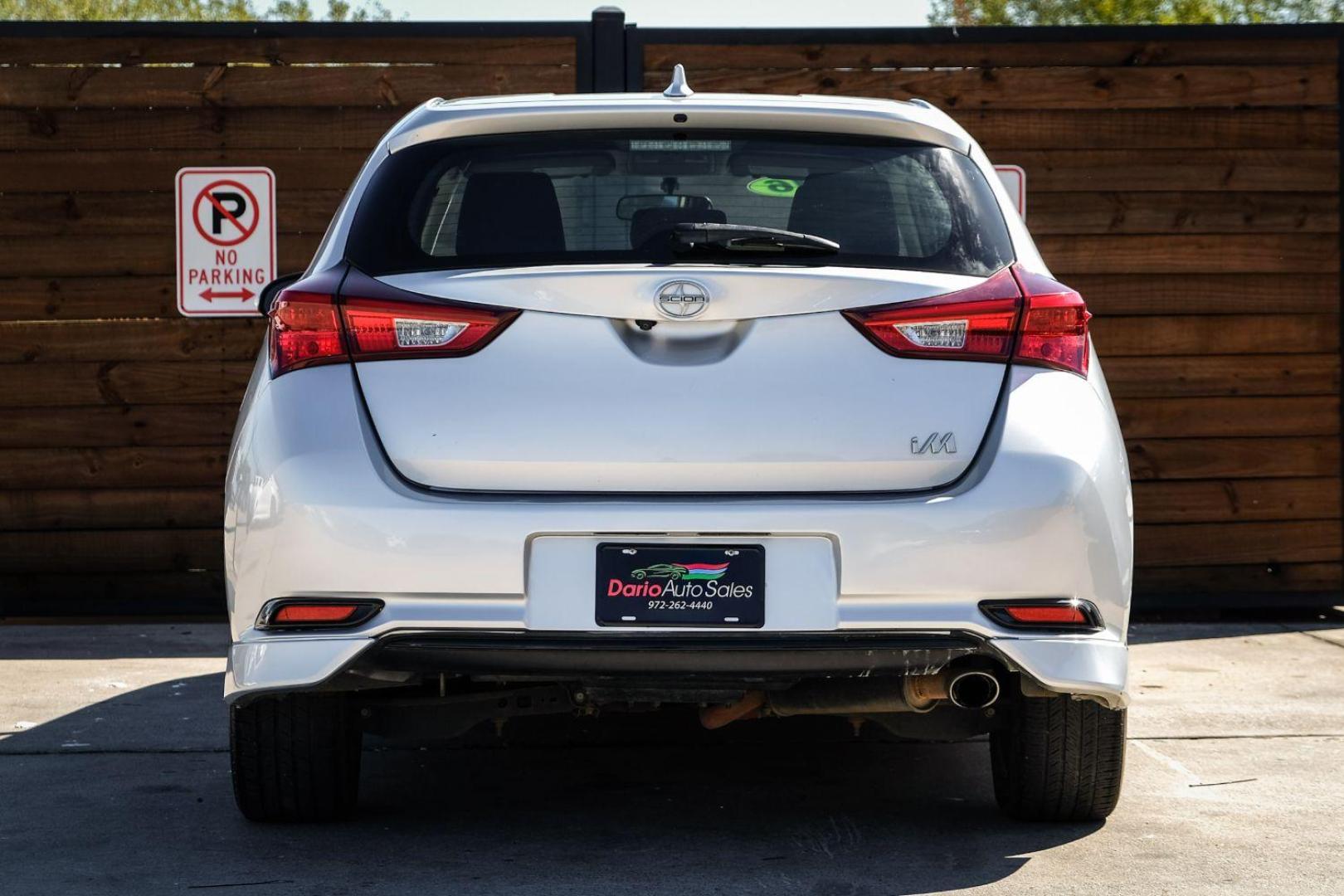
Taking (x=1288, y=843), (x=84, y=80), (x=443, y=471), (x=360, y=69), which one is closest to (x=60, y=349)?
(x=84, y=80)

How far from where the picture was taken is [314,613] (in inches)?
139

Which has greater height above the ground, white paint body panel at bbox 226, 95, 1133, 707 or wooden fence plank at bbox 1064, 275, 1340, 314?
wooden fence plank at bbox 1064, 275, 1340, 314

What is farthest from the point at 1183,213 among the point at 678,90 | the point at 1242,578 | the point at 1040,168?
the point at 678,90

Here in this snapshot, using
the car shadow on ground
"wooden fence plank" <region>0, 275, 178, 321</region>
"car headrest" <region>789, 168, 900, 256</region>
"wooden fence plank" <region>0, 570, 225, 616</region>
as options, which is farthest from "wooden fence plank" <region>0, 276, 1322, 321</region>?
"car headrest" <region>789, 168, 900, 256</region>

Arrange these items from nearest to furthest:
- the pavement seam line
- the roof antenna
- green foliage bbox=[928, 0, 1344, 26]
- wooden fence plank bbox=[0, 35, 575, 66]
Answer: the roof antenna, the pavement seam line, wooden fence plank bbox=[0, 35, 575, 66], green foliage bbox=[928, 0, 1344, 26]

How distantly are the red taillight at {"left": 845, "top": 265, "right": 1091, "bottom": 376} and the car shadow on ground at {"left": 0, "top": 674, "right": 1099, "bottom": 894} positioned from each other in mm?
1055

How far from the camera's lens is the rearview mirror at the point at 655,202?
3.79m

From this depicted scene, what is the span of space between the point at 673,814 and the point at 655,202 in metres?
1.43

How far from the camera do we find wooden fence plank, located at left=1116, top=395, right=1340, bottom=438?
310 inches

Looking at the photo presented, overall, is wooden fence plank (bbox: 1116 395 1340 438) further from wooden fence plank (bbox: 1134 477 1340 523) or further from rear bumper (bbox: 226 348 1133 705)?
rear bumper (bbox: 226 348 1133 705)

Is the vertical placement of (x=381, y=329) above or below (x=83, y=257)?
below

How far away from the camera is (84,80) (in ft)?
25.4

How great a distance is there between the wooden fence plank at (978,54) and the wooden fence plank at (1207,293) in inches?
36.9

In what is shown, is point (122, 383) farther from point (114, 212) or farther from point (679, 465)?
point (679, 465)
